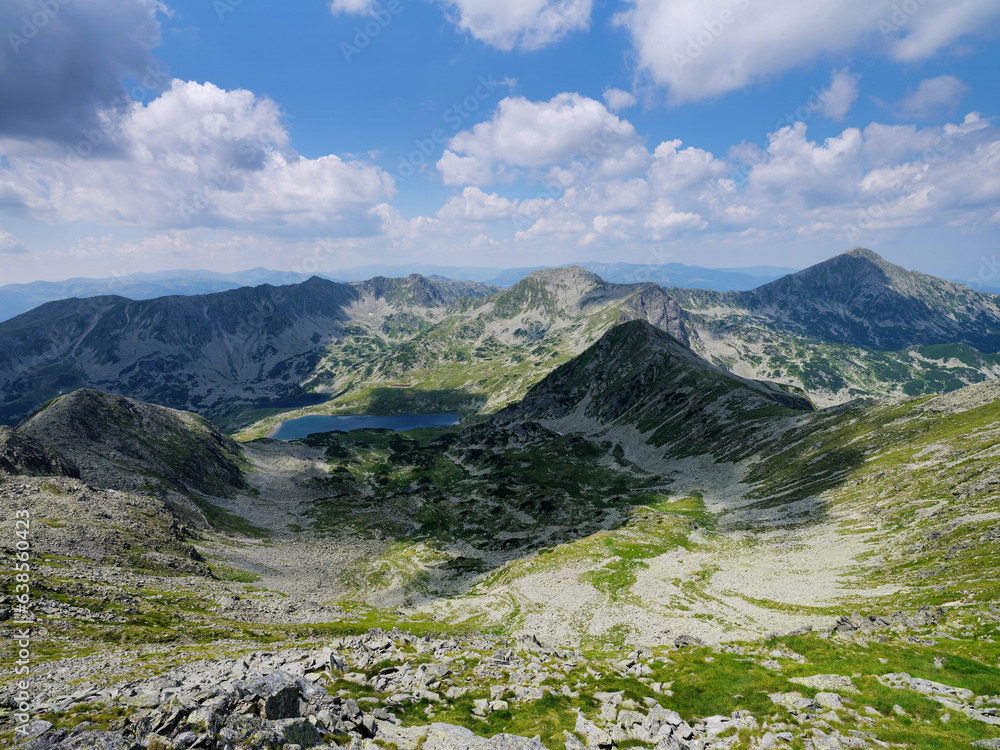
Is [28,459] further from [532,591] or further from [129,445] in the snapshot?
[532,591]

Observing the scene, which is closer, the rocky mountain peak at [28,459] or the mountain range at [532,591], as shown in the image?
the mountain range at [532,591]

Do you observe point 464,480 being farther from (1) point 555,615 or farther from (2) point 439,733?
(2) point 439,733

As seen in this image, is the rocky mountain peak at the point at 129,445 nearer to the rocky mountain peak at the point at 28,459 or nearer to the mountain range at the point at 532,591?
the mountain range at the point at 532,591

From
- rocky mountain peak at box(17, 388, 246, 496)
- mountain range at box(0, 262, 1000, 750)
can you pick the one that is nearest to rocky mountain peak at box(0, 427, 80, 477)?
mountain range at box(0, 262, 1000, 750)

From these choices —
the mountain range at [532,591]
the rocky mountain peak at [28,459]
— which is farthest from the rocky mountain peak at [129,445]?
the rocky mountain peak at [28,459]

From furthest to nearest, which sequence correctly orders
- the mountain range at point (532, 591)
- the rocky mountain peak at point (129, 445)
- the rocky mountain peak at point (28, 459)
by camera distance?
the rocky mountain peak at point (129, 445) → the rocky mountain peak at point (28, 459) → the mountain range at point (532, 591)

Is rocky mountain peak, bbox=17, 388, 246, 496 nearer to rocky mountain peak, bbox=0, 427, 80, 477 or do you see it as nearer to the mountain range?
the mountain range

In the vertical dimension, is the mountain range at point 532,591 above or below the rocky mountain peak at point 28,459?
below

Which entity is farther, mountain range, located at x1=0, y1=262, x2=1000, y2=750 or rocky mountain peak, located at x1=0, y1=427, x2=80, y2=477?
rocky mountain peak, located at x1=0, y1=427, x2=80, y2=477

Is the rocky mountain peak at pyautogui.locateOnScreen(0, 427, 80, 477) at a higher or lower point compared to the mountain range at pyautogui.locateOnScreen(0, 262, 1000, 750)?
higher

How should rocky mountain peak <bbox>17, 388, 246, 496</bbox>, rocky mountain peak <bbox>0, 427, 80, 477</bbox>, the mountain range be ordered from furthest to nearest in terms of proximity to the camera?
rocky mountain peak <bbox>17, 388, 246, 496</bbox> < rocky mountain peak <bbox>0, 427, 80, 477</bbox> < the mountain range

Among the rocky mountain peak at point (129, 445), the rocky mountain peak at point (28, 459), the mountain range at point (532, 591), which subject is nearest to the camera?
the mountain range at point (532, 591)

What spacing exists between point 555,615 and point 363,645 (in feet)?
123

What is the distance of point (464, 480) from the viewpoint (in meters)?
179
